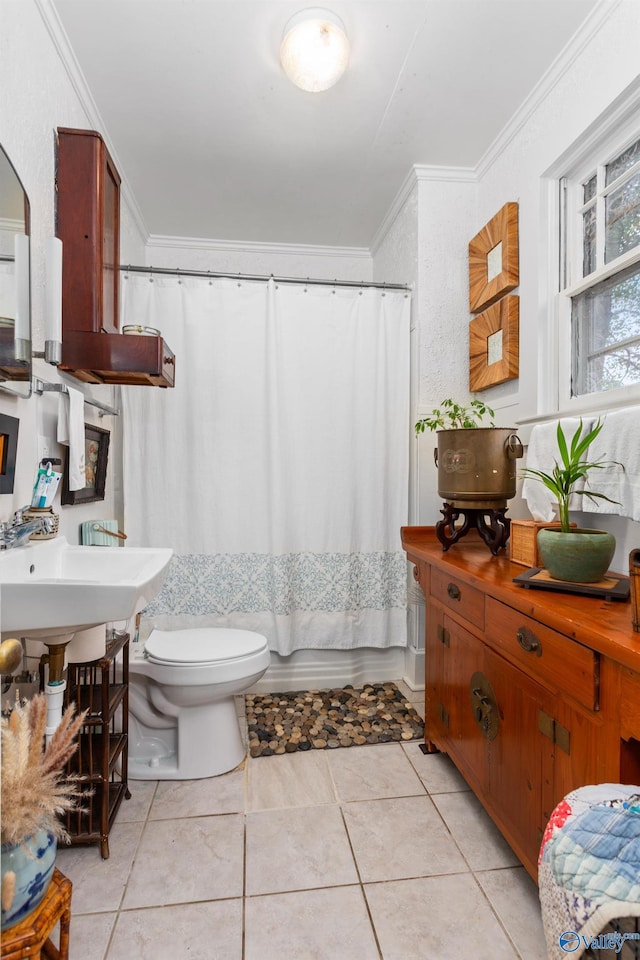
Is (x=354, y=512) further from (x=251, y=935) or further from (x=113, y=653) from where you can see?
(x=251, y=935)

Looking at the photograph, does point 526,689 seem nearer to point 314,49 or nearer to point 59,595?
point 59,595

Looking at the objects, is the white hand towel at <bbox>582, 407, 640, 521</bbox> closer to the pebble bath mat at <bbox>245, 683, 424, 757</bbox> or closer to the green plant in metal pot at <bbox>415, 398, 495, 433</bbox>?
the green plant in metal pot at <bbox>415, 398, 495, 433</bbox>

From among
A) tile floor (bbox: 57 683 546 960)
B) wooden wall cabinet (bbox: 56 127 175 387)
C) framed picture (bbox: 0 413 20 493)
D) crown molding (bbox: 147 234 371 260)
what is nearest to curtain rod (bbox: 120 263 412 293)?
wooden wall cabinet (bbox: 56 127 175 387)

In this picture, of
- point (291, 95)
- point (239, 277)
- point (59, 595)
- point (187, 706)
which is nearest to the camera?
point (59, 595)

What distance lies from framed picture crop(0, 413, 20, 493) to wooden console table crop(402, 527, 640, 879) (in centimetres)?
133

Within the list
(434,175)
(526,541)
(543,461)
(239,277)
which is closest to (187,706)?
(526,541)

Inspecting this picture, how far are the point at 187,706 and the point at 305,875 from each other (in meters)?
0.71

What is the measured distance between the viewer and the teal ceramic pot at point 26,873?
0.82 meters

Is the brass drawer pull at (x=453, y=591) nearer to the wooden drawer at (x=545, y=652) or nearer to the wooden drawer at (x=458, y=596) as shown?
the wooden drawer at (x=458, y=596)

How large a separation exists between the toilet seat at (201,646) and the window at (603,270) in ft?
5.10

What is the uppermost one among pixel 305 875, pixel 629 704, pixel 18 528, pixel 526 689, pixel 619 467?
pixel 619 467

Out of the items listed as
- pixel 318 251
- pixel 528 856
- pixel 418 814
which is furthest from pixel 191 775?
pixel 318 251

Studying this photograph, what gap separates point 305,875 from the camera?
144 centimetres

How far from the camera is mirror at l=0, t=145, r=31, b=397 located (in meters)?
1.37
